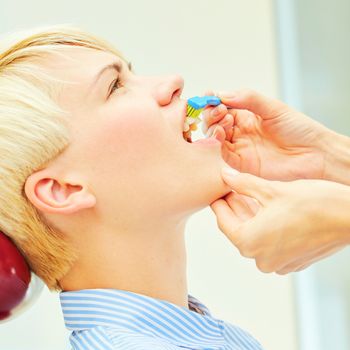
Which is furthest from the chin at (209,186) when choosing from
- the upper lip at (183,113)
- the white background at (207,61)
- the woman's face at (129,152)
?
the white background at (207,61)

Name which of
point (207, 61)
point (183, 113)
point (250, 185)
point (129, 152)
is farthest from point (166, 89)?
point (207, 61)

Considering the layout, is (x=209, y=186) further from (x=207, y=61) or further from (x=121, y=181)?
(x=207, y=61)

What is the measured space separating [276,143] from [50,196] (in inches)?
25.4

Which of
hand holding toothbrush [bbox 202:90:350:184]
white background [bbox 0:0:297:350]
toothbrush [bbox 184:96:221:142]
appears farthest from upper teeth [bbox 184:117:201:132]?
white background [bbox 0:0:297:350]

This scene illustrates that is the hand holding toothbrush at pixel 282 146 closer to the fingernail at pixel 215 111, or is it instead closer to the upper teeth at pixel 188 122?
the fingernail at pixel 215 111

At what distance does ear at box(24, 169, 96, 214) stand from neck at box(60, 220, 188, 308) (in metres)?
0.08

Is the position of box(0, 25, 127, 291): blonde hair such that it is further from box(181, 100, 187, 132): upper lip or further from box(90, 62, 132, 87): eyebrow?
box(181, 100, 187, 132): upper lip

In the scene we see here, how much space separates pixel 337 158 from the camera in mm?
1637

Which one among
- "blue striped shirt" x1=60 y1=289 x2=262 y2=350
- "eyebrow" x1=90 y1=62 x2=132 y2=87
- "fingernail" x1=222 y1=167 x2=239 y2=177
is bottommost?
"blue striped shirt" x1=60 y1=289 x2=262 y2=350

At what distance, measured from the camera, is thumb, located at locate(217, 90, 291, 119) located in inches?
59.0

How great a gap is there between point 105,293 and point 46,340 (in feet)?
3.03

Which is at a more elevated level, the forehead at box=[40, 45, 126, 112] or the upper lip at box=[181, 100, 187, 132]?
the forehead at box=[40, 45, 126, 112]

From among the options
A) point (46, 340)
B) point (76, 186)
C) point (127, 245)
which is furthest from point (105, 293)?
point (46, 340)

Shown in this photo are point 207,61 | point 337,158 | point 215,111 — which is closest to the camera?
point 215,111
